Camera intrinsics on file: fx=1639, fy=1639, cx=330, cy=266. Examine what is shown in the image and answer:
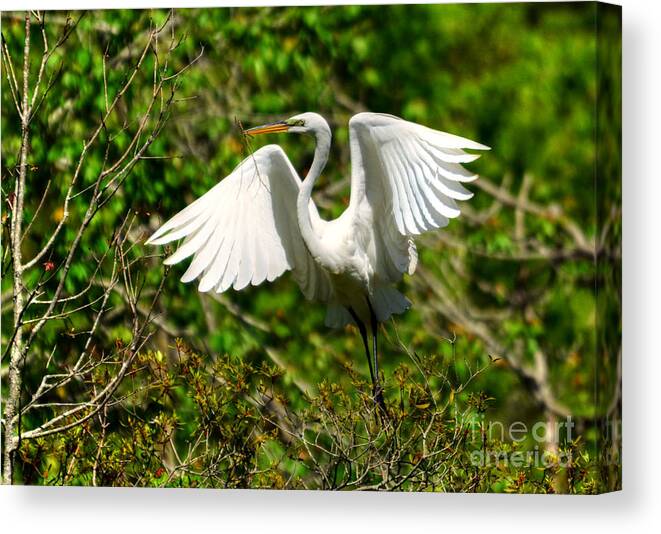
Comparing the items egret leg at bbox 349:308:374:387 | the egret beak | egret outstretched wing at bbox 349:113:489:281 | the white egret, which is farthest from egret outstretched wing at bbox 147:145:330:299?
egret outstretched wing at bbox 349:113:489:281

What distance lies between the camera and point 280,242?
597 cm

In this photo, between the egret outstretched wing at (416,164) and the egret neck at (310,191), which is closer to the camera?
the egret outstretched wing at (416,164)

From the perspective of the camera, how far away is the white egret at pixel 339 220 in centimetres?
567

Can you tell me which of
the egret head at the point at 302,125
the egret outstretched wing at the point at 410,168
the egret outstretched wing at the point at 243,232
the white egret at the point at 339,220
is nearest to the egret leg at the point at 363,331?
the white egret at the point at 339,220

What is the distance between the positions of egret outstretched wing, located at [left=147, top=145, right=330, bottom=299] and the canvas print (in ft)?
0.04

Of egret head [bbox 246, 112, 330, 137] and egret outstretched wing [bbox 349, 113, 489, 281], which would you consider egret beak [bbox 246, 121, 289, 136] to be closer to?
egret head [bbox 246, 112, 330, 137]

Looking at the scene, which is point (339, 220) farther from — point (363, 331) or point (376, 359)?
point (376, 359)

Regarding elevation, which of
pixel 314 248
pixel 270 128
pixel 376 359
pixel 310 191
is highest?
pixel 270 128

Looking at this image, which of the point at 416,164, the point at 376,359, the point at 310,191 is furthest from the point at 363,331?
the point at 416,164

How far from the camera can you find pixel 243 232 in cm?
596

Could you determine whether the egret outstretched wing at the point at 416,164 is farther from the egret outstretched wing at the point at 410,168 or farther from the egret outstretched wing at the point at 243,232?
the egret outstretched wing at the point at 243,232

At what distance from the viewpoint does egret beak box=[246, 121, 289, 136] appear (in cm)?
589

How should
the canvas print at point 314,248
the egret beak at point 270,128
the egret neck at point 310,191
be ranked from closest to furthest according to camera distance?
the canvas print at point 314,248 < the egret neck at point 310,191 < the egret beak at point 270,128

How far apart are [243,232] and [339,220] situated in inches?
15.0
